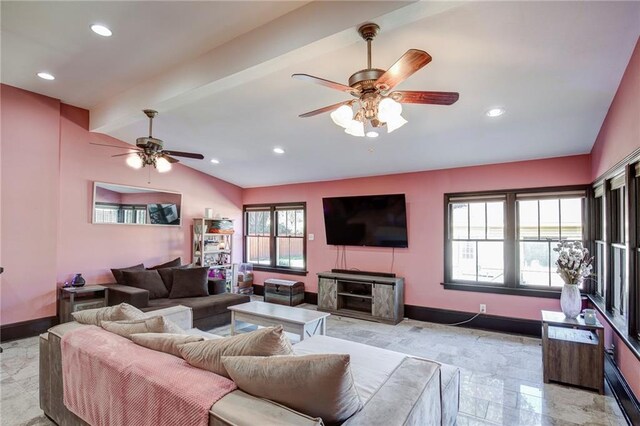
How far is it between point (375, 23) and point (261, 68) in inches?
41.7

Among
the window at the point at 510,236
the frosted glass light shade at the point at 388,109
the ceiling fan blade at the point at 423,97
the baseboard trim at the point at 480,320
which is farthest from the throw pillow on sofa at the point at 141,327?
the window at the point at 510,236

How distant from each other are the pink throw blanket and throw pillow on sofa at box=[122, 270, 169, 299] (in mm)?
2753

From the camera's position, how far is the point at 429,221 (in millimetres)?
5203

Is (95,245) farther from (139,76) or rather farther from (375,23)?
(375,23)

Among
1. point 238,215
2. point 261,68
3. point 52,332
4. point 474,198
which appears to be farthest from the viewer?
point 238,215

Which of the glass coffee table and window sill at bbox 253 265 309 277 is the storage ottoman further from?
the glass coffee table

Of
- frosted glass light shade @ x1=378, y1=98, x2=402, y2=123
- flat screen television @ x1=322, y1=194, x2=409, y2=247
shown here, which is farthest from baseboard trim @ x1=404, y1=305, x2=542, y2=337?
frosted glass light shade @ x1=378, y1=98, x2=402, y2=123

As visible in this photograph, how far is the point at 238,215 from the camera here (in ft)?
24.6

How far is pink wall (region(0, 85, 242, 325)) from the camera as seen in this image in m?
4.08

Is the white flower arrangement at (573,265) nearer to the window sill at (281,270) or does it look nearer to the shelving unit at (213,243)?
the window sill at (281,270)

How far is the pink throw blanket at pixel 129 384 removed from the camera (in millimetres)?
1472

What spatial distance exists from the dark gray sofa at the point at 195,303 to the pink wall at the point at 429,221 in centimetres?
212

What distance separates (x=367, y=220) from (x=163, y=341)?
4.23 m

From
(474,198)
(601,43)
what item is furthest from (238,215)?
(601,43)
